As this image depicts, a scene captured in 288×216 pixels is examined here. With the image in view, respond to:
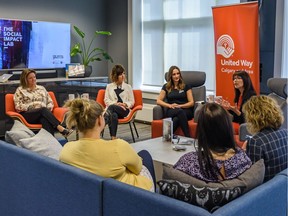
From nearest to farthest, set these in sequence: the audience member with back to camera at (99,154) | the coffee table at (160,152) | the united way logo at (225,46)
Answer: the audience member with back to camera at (99,154)
the coffee table at (160,152)
the united way logo at (225,46)

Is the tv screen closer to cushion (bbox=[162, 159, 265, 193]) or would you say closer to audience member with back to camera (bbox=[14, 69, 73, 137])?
audience member with back to camera (bbox=[14, 69, 73, 137])

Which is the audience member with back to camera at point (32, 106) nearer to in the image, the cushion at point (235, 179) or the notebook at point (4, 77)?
the notebook at point (4, 77)

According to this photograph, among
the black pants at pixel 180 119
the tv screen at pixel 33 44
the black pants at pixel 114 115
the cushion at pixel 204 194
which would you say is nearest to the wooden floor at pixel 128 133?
the black pants at pixel 114 115

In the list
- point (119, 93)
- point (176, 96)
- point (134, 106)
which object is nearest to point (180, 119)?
point (176, 96)

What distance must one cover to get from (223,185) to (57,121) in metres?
3.53

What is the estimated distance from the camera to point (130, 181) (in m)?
1.99

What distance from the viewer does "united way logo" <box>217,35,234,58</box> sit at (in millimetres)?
5074

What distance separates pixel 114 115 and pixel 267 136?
302cm

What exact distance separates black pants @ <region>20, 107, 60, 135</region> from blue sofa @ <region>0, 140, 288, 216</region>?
2.29 metres

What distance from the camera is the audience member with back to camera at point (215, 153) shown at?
176 centimetres

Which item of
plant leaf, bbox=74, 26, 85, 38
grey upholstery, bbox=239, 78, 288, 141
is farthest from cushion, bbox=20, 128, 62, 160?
plant leaf, bbox=74, 26, 85, 38

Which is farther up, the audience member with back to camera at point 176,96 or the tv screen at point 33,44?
the tv screen at point 33,44

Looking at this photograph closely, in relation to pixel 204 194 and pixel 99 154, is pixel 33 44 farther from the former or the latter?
pixel 204 194

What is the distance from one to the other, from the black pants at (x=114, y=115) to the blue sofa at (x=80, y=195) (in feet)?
8.22
